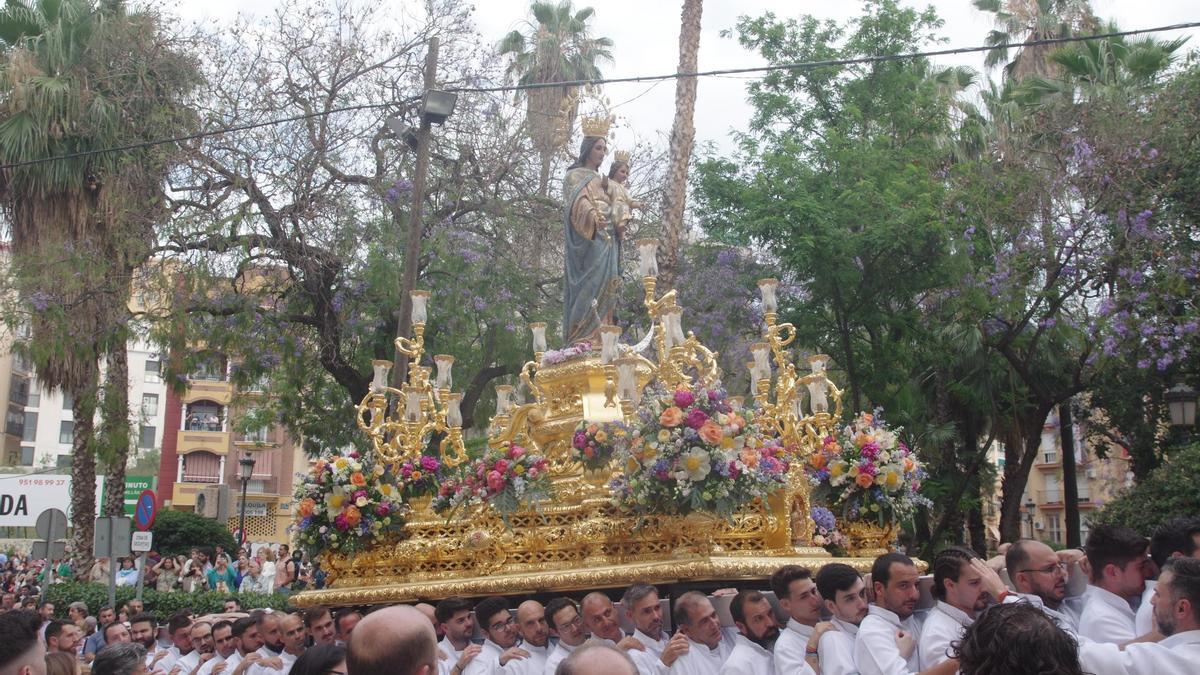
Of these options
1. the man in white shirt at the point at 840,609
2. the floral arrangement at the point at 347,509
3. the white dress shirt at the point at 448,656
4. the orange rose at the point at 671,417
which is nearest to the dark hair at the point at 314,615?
the white dress shirt at the point at 448,656

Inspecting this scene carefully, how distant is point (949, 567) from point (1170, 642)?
4.50 feet

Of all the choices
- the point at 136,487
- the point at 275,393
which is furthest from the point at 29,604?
the point at 136,487

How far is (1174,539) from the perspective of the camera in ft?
19.2

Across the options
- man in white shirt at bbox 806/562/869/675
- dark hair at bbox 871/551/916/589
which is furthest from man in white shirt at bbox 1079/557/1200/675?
man in white shirt at bbox 806/562/869/675

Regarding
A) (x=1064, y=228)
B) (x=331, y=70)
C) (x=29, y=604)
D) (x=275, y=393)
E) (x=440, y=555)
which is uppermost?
(x=331, y=70)

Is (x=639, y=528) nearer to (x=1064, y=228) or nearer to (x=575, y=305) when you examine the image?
(x=575, y=305)

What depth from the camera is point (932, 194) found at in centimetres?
1977

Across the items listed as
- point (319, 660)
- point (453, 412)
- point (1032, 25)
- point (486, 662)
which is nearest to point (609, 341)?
point (453, 412)

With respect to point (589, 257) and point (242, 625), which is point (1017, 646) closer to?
point (242, 625)

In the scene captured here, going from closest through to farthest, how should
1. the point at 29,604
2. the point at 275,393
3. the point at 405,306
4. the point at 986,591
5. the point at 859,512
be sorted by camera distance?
the point at 986,591 < the point at 859,512 < the point at 405,306 < the point at 29,604 < the point at 275,393

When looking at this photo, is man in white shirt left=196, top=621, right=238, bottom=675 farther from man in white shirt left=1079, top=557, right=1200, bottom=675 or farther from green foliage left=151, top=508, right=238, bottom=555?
green foliage left=151, top=508, right=238, bottom=555

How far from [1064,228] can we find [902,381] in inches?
159

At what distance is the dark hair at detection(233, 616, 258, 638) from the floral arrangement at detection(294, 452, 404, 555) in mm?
2477

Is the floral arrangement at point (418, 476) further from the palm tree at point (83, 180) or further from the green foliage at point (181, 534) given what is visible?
the green foliage at point (181, 534)
